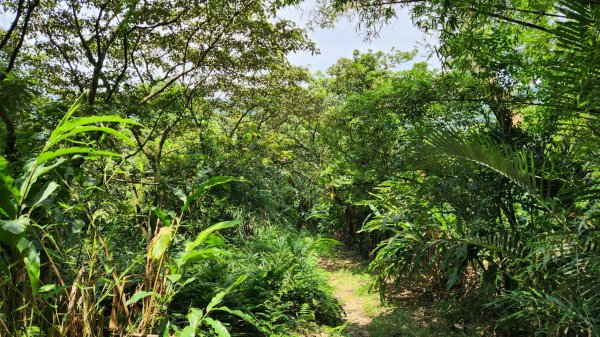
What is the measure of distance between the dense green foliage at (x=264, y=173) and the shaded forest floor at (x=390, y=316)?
217 mm

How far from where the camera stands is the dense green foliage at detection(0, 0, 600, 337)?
135cm

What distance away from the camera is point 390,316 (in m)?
4.45

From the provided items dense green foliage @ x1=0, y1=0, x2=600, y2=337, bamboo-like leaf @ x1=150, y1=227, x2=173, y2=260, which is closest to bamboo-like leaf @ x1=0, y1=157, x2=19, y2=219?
dense green foliage @ x1=0, y1=0, x2=600, y2=337

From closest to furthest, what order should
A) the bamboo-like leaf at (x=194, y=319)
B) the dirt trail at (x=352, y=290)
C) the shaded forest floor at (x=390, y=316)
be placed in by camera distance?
the bamboo-like leaf at (x=194, y=319) → the shaded forest floor at (x=390, y=316) → the dirt trail at (x=352, y=290)

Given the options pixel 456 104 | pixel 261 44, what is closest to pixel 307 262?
pixel 456 104

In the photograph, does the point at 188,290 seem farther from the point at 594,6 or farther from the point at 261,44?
the point at 261,44

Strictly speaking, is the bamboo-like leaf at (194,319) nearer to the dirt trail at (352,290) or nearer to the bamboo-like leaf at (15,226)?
the bamboo-like leaf at (15,226)

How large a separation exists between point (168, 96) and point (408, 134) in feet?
10.6

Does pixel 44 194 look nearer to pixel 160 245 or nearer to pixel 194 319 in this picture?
pixel 160 245

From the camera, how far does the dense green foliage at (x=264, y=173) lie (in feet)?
4.42

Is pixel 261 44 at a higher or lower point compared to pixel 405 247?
higher

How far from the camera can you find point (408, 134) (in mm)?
4824

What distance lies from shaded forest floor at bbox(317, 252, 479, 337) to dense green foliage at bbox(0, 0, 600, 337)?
0.71ft

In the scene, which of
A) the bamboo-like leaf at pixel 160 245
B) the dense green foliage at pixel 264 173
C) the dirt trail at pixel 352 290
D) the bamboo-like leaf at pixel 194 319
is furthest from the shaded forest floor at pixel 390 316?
the bamboo-like leaf at pixel 160 245
